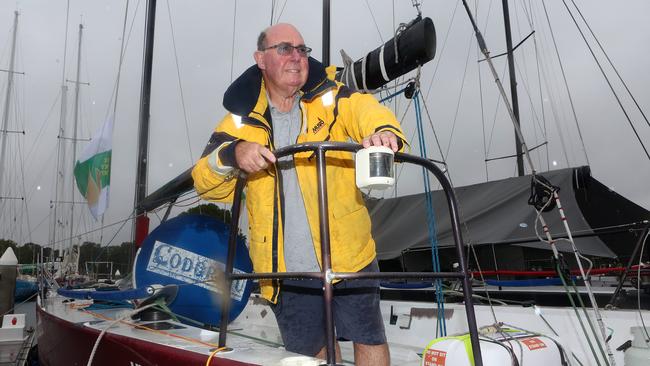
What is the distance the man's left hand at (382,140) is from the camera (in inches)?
55.0

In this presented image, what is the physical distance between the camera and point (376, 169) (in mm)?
1246

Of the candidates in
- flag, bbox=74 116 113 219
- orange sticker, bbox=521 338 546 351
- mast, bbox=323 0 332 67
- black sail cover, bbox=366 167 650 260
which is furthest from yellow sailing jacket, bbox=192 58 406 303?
flag, bbox=74 116 113 219

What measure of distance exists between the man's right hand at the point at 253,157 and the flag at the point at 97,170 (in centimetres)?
664

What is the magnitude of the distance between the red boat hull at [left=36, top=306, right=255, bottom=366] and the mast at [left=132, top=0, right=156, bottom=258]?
1.22 meters

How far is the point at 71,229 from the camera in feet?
66.1

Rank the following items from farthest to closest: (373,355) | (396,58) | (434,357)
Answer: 1. (396,58)
2. (373,355)
3. (434,357)

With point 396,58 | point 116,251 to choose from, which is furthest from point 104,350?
point 116,251

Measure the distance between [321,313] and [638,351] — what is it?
1.46 m

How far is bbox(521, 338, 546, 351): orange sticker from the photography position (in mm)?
1641

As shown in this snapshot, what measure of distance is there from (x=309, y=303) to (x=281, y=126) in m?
0.80

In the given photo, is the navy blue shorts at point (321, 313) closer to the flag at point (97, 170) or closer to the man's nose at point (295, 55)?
the man's nose at point (295, 55)

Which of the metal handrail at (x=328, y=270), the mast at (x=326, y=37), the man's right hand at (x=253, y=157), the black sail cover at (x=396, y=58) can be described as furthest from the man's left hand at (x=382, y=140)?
the mast at (x=326, y=37)

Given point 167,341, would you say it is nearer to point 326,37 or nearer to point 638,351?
point 638,351

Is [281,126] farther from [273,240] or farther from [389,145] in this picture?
[389,145]
